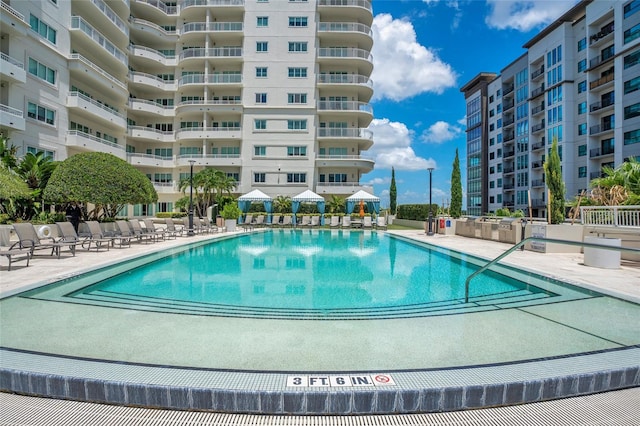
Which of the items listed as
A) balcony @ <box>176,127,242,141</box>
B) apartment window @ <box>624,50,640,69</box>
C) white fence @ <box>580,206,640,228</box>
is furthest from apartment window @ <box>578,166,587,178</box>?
balcony @ <box>176,127,242,141</box>

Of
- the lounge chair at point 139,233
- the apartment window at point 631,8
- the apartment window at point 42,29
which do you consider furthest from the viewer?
the apartment window at point 631,8

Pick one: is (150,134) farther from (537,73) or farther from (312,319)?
(537,73)

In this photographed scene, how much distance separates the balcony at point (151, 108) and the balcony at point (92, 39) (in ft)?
11.9

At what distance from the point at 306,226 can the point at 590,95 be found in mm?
34584

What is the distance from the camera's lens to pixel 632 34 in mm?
33250

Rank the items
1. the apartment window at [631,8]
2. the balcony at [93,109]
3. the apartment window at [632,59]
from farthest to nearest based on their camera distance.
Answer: the apartment window at [632,59] < the apartment window at [631,8] < the balcony at [93,109]

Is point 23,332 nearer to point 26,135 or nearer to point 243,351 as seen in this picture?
point 243,351

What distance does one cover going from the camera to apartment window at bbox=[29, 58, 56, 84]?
23750 mm

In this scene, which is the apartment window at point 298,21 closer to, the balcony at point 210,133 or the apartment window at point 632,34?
the balcony at point 210,133

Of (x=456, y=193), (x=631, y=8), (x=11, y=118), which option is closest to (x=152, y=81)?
(x=11, y=118)

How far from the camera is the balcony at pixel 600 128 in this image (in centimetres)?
3720

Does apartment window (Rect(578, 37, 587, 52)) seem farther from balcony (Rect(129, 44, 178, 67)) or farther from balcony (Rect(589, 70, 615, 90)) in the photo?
balcony (Rect(129, 44, 178, 67))

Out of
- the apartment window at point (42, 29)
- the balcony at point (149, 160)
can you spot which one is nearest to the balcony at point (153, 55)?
the balcony at point (149, 160)

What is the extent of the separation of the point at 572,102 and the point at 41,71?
5088 cm
